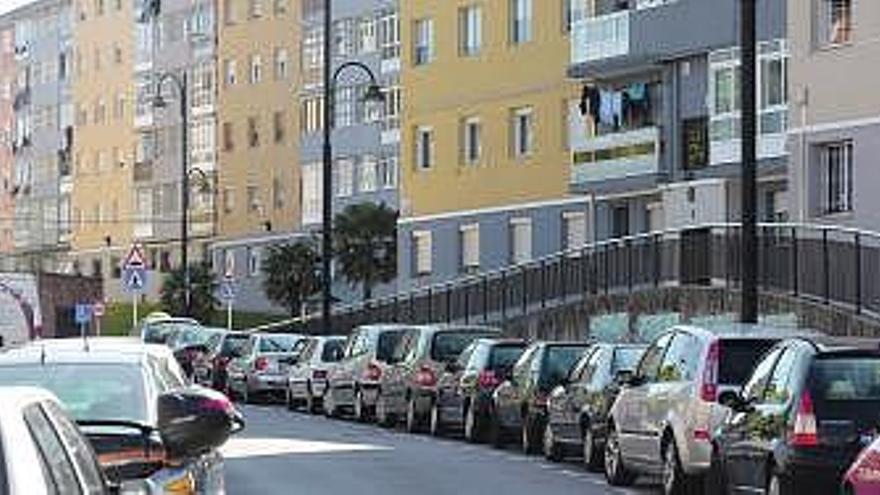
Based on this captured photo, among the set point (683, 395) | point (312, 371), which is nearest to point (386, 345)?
point (312, 371)

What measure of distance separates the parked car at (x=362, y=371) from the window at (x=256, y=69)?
54.6 meters

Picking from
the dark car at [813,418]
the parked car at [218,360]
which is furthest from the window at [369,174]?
the dark car at [813,418]

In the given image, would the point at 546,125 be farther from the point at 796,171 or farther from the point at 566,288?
the point at 796,171

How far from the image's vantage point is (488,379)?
2950 centimetres

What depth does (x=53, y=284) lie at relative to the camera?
57906 millimetres

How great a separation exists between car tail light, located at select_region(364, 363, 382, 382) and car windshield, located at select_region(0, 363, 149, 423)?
22.7m

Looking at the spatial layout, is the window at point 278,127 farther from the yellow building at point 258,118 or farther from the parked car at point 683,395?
the parked car at point 683,395

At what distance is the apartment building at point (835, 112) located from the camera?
38.2m

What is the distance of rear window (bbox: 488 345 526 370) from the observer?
29.9 metres

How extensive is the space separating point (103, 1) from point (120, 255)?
569 inches

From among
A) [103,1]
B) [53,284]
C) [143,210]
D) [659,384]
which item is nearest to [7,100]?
[103,1]

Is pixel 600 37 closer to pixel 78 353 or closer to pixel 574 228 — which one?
pixel 574 228

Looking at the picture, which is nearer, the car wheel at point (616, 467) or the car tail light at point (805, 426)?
the car tail light at point (805, 426)

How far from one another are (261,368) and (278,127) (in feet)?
152
